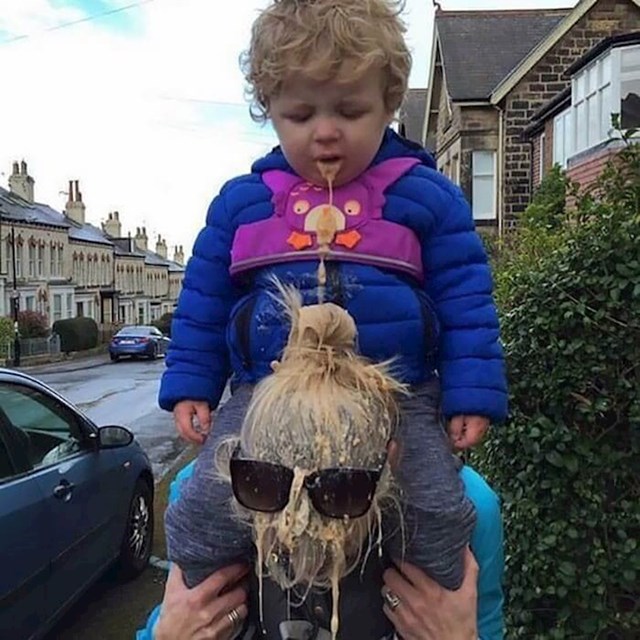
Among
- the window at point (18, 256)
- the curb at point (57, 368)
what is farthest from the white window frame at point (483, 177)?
the window at point (18, 256)

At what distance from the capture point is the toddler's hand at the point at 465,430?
1.74 metres

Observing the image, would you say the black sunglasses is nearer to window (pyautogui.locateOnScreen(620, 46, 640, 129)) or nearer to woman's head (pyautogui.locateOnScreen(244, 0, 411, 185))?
woman's head (pyautogui.locateOnScreen(244, 0, 411, 185))

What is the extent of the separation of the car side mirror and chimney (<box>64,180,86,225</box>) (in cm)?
5790

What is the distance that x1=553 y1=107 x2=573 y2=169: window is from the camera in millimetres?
19109

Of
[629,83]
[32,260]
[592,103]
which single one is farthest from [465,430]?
[32,260]

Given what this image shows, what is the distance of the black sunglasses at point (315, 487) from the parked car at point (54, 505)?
120 inches

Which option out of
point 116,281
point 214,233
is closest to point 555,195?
point 214,233

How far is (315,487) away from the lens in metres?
1.41

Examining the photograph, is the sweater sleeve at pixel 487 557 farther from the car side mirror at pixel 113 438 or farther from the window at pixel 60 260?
the window at pixel 60 260

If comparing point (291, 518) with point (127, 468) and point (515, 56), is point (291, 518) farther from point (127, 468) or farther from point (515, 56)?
point (515, 56)

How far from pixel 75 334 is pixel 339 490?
4510 cm

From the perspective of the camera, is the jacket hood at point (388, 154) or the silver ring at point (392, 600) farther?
the jacket hood at point (388, 154)

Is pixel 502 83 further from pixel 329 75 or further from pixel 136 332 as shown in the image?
pixel 329 75

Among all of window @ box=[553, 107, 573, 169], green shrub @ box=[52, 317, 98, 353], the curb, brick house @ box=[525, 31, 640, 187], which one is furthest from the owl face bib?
green shrub @ box=[52, 317, 98, 353]
